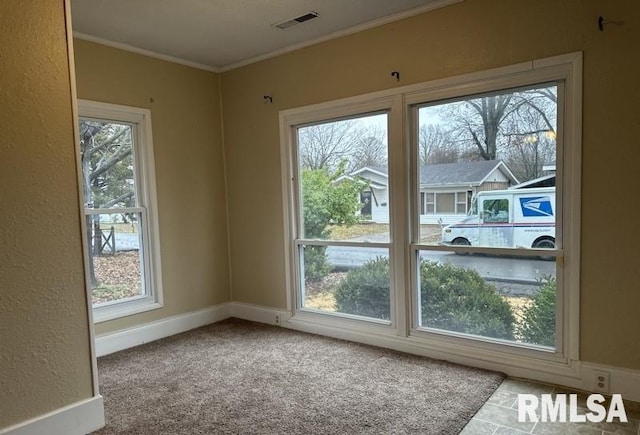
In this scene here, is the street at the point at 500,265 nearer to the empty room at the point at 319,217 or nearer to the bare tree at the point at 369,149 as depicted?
the empty room at the point at 319,217

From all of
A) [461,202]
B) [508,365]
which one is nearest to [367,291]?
[461,202]

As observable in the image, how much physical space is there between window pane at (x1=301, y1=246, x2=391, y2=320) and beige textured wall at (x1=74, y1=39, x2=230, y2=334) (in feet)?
3.37

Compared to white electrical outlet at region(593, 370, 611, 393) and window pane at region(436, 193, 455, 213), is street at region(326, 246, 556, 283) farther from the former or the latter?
white electrical outlet at region(593, 370, 611, 393)

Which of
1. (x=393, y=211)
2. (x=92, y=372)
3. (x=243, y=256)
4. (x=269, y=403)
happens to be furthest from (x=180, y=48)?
(x=269, y=403)

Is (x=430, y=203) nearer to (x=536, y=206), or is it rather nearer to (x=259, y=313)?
(x=536, y=206)

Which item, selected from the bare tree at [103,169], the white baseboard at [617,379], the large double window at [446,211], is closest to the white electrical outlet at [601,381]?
the white baseboard at [617,379]

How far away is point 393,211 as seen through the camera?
3.46m

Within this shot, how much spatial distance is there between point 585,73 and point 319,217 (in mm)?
2282

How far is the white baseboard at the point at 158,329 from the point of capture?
3.62m

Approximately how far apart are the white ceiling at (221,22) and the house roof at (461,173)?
3.72 ft

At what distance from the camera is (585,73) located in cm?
261

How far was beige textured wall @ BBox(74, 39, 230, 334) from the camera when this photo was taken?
370 cm

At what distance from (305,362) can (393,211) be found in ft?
4.40

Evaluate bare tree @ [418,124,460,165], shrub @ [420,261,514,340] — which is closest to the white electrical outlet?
shrub @ [420,261,514,340]
